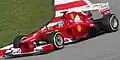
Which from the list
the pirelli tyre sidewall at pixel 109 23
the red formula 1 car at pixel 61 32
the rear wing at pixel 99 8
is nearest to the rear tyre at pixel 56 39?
the red formula 1 car at pixel 61 32

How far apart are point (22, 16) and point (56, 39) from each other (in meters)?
7.36

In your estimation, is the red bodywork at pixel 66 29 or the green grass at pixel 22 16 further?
the green grass at pixel 22 16

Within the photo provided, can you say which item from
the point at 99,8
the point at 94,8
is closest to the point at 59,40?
the point at 94,8

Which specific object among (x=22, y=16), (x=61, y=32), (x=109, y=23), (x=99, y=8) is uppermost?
(x=99, y=8)

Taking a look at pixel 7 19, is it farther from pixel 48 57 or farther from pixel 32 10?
pixel 48 57

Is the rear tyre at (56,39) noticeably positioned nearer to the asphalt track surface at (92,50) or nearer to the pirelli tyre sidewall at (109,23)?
the asphalt track surface at (92,50)

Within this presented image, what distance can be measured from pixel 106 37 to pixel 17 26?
661 centimetres

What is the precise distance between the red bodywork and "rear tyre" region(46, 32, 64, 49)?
15 centimetres

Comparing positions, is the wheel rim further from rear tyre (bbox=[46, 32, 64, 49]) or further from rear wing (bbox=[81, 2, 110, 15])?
rear wing (bbox=[81, 2, 110, 15])

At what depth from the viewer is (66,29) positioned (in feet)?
40.8

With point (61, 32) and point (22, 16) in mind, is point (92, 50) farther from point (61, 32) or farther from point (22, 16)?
point (22, 16)

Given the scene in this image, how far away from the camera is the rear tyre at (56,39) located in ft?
38.1

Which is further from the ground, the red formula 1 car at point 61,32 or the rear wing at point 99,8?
the rear wing at point 99,8

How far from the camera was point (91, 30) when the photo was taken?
1298 centimetres
